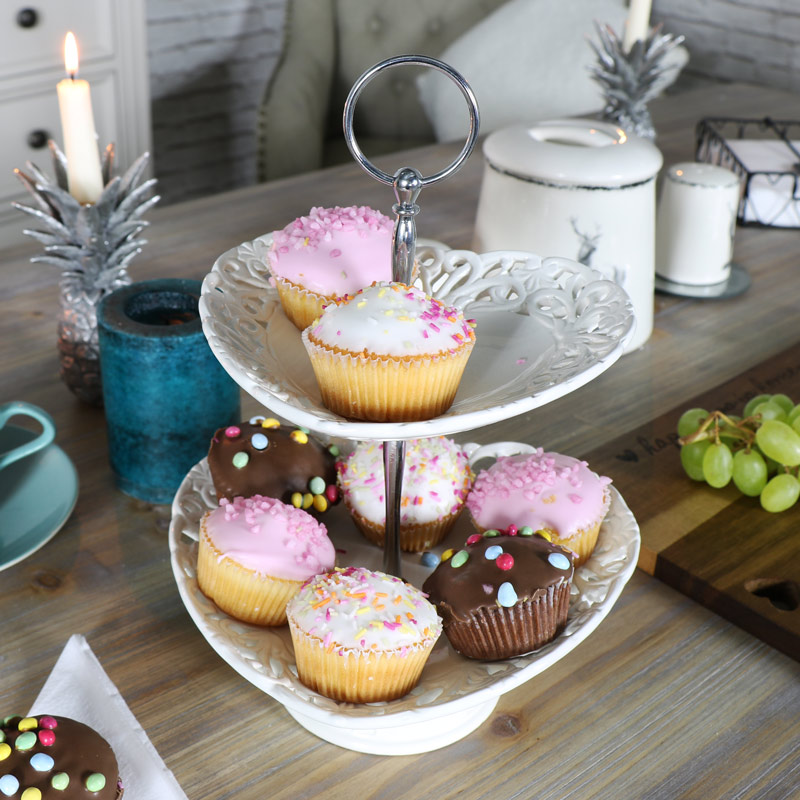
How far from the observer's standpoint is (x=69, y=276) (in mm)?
826

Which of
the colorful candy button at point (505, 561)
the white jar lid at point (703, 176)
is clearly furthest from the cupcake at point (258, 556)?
the white jar lid at point (703, 176)

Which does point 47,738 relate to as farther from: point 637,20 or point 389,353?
point 637,20

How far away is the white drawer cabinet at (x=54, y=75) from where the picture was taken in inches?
79.7

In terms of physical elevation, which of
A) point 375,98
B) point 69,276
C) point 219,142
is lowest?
point 219,142

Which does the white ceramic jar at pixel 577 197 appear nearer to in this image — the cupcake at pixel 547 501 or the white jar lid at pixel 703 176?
the white jar lid at pixel 703 176

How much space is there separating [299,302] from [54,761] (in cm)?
29

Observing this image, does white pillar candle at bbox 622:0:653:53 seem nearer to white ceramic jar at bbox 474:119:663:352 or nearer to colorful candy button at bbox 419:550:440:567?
white ceramic jar at bbox 474:119:663:352

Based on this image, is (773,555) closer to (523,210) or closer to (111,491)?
(523,210)

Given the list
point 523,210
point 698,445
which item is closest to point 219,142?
point 523,210

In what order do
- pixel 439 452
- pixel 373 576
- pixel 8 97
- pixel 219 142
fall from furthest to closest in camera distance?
1. pixel 219 142
2. pixel 8 97
3. pixel 439 452
4. pixel 373 576

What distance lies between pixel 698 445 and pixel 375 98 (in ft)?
6.07

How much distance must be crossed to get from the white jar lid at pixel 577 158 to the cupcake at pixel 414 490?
37 centimetres

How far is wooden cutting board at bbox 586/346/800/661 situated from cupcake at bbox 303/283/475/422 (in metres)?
0.29

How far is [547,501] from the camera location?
1.95ft
